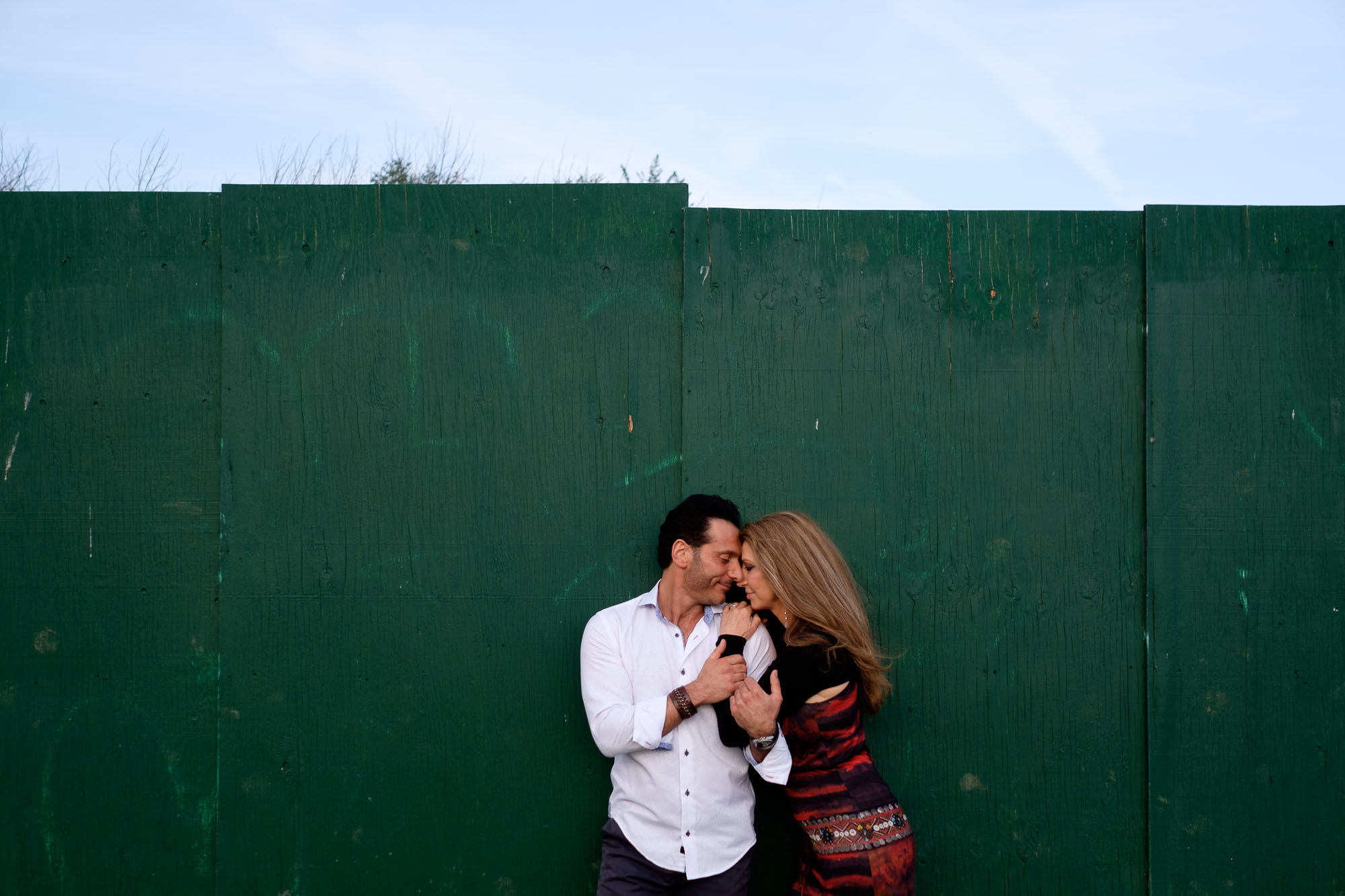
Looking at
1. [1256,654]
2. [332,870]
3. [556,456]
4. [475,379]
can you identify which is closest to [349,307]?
[475,379]

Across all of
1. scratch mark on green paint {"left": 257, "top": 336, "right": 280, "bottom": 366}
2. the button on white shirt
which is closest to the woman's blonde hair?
the button on white shirt

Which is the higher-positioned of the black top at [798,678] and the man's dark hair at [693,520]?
the man's dark hair at [693,520]

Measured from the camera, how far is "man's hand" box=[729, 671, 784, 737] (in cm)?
263

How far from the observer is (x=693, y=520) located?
9.79 ft

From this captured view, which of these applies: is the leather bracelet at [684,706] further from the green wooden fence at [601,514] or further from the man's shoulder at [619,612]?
the green wooden fence at [601,514]

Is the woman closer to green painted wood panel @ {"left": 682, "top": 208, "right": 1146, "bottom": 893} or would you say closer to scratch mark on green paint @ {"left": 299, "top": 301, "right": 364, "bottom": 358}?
green painted wood panel @ {"left": 682, "top": 208, "right": 1146, "bottom": 893}

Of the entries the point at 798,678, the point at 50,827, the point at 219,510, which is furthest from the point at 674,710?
the point at 50,827

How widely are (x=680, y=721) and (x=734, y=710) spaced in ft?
0.60

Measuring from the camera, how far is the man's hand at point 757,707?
Result: 263 cm

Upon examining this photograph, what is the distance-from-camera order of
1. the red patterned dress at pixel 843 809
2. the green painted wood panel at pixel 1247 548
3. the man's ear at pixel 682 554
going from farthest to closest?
1. the green painted wood panel at pixel 1247 548
2. the man's ear at pixel 682 554
3. the red patterned dress at pixel 843 809

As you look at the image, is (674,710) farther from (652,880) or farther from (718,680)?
(652,880)

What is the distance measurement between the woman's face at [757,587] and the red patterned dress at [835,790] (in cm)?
22

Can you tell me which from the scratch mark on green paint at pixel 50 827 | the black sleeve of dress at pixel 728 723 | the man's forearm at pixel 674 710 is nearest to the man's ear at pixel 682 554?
the black sleeve of dress at pixel 728 723

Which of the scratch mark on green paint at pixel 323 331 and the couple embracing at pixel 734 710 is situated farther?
the scratch mark on green paint at pixel 323 331
